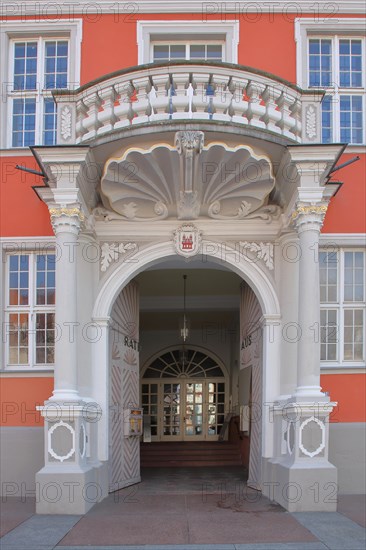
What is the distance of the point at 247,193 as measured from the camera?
37.2ft

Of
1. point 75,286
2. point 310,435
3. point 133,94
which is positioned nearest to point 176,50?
point 133,94

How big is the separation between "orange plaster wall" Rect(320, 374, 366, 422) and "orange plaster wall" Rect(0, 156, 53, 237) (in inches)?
207

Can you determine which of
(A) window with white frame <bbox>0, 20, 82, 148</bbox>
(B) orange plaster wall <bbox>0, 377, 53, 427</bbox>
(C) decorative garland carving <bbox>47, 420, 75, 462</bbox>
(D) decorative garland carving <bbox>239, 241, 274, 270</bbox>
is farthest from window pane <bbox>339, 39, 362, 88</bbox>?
A: (C) decorative garland carving <bbox>47, 420, 75, 462</bbox>

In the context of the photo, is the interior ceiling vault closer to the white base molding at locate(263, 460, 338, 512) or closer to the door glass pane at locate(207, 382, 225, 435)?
the door glass pane at locate(207, 382, 225, 435)

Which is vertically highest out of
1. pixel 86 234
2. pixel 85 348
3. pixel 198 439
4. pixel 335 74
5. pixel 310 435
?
pixel 335 74

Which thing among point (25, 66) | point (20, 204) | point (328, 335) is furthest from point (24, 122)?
point (328, 335)

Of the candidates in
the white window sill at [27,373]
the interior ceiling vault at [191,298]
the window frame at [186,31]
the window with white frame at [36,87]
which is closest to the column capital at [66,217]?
the white window sill at [27,373]

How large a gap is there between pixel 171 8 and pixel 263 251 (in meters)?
4.65

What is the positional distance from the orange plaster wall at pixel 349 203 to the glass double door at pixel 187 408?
10102 mm

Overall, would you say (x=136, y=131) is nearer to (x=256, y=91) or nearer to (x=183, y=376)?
(x=256, y=91)

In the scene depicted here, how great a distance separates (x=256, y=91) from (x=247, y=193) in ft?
5.13

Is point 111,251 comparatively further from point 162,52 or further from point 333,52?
point 333,52

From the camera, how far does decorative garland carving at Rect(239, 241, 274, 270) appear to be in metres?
11.8

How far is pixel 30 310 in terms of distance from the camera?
12086 mm
